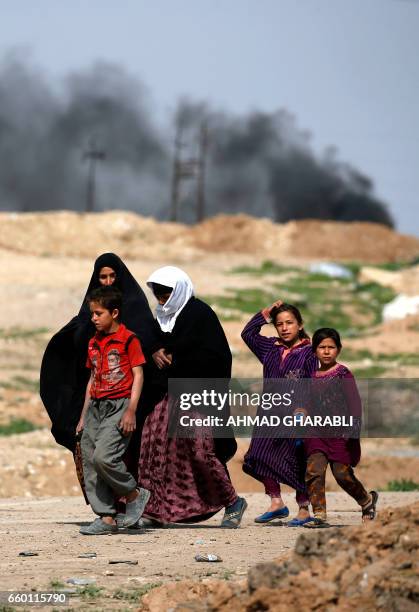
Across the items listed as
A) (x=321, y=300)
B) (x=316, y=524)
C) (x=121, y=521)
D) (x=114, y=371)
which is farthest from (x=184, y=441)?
(x=321, y=300)

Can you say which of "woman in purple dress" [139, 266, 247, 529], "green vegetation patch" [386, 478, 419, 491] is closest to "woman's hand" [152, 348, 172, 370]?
"woman in purple dress" [139, 266, 247, 529]

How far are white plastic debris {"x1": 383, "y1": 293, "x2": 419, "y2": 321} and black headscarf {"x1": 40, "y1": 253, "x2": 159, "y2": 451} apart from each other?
24.0 metres

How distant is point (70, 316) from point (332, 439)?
23.6 m

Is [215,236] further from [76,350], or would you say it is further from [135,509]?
[135,509]

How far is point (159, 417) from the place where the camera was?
7590 millimetres

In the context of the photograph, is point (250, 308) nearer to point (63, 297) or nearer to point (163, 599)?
point (63, 297)

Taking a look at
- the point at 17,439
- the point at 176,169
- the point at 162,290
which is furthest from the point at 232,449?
the point at 176,169

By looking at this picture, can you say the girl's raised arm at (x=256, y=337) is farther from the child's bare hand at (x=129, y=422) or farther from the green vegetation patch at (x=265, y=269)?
the green vegetation patch at (x=265, y=269)

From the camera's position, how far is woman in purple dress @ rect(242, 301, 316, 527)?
782 centimetres

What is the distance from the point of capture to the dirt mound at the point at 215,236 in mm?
60938

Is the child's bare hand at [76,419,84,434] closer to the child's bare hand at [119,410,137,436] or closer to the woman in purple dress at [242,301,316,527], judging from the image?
the child's bare hand at [119,410,137,436]

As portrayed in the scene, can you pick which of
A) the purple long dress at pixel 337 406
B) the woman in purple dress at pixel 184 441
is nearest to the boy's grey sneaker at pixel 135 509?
the woman in purple dress at pixel 184 441

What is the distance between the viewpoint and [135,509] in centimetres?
730

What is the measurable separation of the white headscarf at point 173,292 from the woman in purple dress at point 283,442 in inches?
21.5
